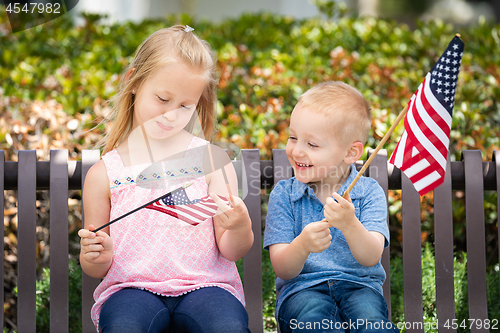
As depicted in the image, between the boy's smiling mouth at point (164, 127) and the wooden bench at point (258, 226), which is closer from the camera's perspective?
the boy's smiling mouth at point (164, 127)

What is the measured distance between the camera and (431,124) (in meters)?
1.78

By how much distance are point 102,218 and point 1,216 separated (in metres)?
0.55

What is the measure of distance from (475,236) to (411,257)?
307 mm

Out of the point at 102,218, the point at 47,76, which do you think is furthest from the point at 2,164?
the point at 47,76

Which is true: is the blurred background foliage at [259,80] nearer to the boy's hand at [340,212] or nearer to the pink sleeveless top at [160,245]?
the pink sleeveless top at [160,245]

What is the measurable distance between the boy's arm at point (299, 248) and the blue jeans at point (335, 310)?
0.11 meters

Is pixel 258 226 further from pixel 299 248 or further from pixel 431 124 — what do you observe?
pixel 431 124

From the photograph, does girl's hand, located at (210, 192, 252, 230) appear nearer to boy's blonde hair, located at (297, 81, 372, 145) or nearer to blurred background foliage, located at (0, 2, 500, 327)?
boy's blonde hair, located at (297, 81, 372, 145)

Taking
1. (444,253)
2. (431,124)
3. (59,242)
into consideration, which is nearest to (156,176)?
(59,242)

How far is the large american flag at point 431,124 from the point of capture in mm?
1726

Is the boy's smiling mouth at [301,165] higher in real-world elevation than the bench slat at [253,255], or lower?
higher

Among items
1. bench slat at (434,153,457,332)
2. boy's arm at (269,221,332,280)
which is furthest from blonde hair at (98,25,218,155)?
bench slat at (434,153,457,332)

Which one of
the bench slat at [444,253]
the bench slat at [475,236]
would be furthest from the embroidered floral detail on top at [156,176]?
the bench slat at [475,236]

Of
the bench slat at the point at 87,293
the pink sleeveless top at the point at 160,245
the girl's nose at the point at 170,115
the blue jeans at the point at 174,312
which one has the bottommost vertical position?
the bench slat at the point at 87,293
